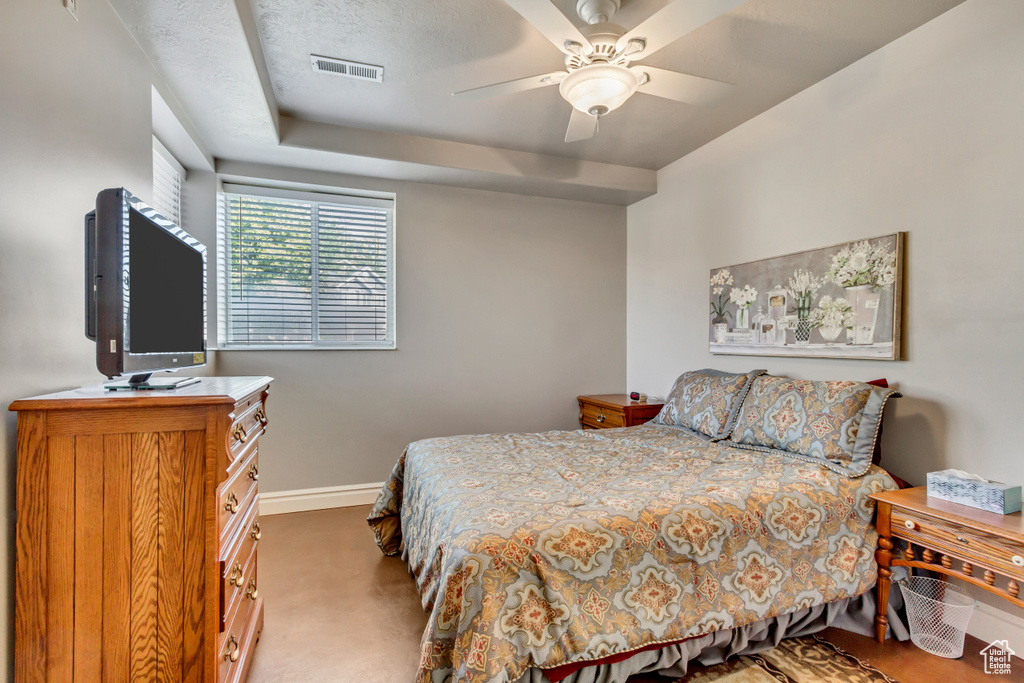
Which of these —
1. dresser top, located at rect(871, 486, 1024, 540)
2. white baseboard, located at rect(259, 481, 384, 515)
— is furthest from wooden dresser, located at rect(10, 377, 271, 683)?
dresser top, located at rect(871, 486, 1024, 540)

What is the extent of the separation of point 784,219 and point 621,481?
2033 millimetres

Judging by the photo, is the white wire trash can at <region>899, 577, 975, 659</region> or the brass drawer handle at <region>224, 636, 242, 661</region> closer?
the brass drawer handle at <region>224, 636, 242, 661</region>

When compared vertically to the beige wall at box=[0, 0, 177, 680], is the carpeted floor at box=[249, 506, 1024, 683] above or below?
below

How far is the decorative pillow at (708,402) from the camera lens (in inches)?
112

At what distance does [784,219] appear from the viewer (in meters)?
2.95

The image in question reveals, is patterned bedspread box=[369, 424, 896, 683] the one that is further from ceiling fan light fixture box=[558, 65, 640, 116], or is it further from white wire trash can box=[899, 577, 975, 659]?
ceiling fan light fixture box=[558, 65, 640, 116]

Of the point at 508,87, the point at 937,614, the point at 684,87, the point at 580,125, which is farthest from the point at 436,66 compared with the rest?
the point at 937,614

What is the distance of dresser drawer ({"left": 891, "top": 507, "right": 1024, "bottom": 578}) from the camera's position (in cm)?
157

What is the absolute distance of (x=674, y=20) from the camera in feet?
5.58

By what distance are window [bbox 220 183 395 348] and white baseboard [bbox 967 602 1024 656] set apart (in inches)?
144

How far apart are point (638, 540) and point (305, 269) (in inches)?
124

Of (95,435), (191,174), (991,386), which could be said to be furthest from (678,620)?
(191,174)

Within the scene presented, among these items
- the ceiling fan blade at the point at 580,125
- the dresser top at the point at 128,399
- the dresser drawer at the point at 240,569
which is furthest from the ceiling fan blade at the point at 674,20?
the dresser drawer at the point at 240,569

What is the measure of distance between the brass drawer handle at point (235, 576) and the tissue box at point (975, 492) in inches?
103
